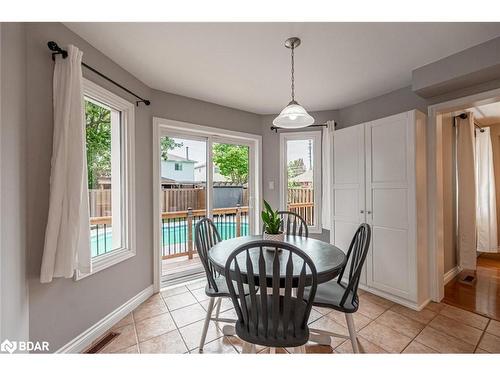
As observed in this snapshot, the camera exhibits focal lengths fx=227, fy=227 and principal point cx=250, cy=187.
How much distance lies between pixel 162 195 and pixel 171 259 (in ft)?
3.10

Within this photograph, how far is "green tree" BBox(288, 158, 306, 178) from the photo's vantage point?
3539 millimetres

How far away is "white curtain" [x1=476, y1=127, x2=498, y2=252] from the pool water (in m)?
3.88

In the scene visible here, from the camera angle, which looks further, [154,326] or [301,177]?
[301,177]

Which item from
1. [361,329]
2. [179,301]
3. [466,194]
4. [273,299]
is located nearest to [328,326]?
[361,329]

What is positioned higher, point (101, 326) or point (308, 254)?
point (308, 254)

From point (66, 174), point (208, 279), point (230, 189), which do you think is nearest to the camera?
point (66, 174)

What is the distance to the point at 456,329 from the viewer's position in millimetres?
1927

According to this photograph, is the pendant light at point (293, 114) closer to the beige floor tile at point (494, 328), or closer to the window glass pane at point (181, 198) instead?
the window glass pane at point (181, 198)

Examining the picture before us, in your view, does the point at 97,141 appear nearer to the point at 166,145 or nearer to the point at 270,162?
the point at 166,145

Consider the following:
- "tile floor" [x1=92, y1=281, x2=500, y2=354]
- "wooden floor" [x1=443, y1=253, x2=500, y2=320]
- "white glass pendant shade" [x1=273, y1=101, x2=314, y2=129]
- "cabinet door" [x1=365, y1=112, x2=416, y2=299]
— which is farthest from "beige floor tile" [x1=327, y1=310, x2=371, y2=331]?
"white glass pendant shade" [x1=273, y1=101, x2=314, y2=129]

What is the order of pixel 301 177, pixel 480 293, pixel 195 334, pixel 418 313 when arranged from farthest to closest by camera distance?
pixel 301 177 < pixel 480 293 < pixel 418 313 < pixel 195 334

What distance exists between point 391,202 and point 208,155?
2305 mm

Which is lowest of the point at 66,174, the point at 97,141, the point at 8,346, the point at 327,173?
the point at 8,346
